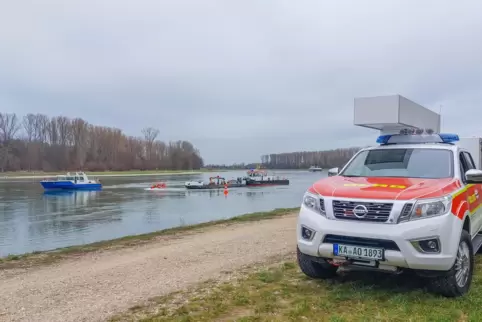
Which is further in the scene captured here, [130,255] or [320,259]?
[130,255]

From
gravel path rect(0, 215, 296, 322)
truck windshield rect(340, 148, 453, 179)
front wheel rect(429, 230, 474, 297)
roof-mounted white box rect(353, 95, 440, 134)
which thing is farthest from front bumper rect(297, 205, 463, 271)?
roof-mounted white box rect(353, 95, 440, 134)

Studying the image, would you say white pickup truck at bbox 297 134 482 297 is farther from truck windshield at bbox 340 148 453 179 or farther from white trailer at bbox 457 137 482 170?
white trailer at bbox 457 137 482 170

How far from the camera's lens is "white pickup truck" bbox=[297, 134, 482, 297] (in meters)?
4.10

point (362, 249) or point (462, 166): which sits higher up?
point (462, 166)

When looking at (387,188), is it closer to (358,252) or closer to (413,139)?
(358,252)

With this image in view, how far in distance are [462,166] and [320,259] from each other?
8.56 ft

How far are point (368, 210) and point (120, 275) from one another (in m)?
3.96

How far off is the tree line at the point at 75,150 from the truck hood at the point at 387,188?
108333 mm

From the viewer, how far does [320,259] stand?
463cm

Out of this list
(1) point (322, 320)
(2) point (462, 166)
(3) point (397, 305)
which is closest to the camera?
(1) point (322, 320)

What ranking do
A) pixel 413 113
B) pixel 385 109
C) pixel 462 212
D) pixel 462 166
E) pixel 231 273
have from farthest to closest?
1. pixel 413 113
2. pixel 385 109
3. pixel 231 273
4. pixel 462 166
5. pixel 462 212

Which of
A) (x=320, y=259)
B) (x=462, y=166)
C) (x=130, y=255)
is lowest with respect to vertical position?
(x=130, y=255)

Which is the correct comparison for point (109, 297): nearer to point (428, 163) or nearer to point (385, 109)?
point (428, 163)

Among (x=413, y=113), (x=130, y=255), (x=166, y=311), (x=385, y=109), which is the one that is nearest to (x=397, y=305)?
(x=166, y=311)
